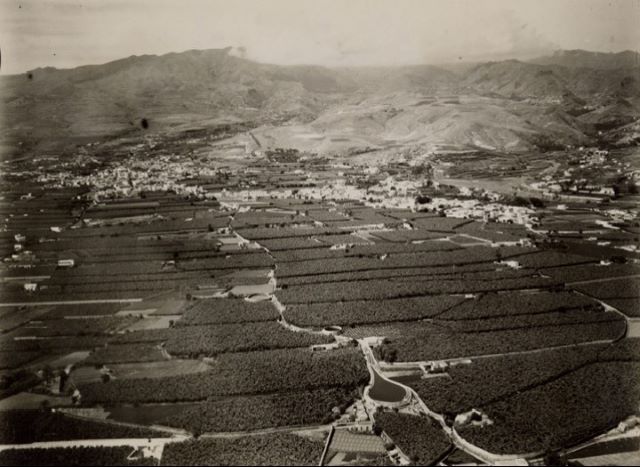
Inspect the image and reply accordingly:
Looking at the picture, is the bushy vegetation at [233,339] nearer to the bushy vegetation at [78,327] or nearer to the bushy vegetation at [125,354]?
the bushy vegetation at [125,354]

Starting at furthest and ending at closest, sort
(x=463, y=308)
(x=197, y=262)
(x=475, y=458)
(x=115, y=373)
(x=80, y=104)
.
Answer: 1. (x=80, y=104)
2. (x=197, y=262)
3. (x=463, y=308)
4. (x=115, y=373)
5. (x=475, y=458)

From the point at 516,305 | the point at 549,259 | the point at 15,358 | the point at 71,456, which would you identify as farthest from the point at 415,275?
the point at 15,358

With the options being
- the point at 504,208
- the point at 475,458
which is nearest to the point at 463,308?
the point at 475,458

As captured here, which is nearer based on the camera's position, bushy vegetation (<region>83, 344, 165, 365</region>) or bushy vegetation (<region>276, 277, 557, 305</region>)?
bushy vegetation (<region>83, 344, 165, 365</region>)

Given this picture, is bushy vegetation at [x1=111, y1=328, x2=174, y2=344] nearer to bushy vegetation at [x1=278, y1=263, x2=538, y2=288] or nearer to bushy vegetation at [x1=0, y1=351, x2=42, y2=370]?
bushy vegetation at [x1=0, y1=351, x2=42, y2=370]

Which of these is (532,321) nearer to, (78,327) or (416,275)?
(416,275)

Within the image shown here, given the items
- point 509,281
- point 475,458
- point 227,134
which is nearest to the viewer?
point 475,458

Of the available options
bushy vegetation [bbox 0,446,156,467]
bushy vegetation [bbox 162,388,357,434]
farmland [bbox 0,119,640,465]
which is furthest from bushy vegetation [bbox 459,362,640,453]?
bushy vegetation [bbox 0,446,156,467]

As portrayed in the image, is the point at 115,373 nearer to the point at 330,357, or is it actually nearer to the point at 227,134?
the point at 330,357
